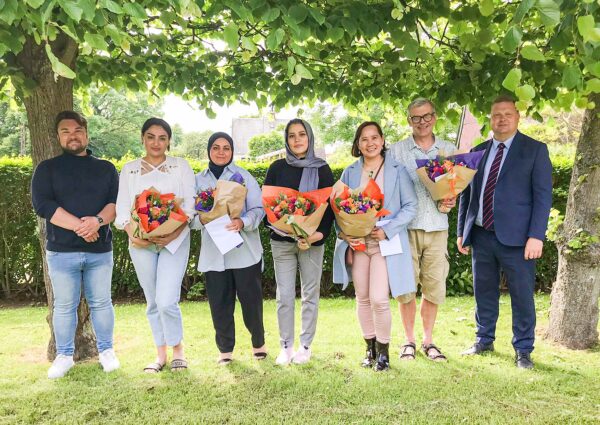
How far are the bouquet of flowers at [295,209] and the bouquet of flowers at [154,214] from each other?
733 mm

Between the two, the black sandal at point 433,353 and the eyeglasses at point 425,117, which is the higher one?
the eyeglasses at point 425,117

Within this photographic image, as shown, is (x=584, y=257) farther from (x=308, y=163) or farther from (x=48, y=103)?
(x=48, y=103)

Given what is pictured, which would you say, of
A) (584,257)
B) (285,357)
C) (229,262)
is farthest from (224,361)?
(584,257)

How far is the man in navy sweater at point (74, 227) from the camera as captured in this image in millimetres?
4129

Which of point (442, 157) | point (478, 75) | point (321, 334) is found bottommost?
point (321, 334)

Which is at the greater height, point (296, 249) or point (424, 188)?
point (424, 188)

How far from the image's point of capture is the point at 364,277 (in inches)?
169

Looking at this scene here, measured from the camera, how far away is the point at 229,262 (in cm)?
438

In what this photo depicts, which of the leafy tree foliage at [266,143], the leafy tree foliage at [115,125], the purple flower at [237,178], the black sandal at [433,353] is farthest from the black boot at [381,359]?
the leafy tree foliage at [266,143]

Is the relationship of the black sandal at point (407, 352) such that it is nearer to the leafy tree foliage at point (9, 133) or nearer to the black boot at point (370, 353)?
the black boot at point (370, 353)

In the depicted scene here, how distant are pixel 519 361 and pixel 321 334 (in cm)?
208

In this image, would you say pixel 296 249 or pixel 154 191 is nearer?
pixel 154 191

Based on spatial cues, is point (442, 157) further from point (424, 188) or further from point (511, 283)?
point (511, 283)

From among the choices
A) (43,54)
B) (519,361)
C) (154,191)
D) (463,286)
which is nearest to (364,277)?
(519,361)
